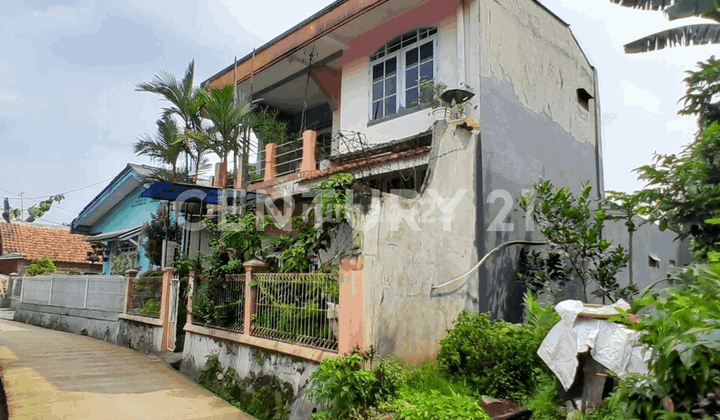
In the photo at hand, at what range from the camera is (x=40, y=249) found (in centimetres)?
2091

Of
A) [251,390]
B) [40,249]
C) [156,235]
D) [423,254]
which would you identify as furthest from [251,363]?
[40,249]

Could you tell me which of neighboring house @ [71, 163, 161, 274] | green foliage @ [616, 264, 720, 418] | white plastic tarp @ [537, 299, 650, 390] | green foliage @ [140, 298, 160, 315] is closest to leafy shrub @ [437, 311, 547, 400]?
white plastic tarp @ [537, 299, 650, 390]

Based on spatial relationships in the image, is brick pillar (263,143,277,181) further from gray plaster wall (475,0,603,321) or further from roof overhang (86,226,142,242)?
roof overhang (86,226,142,242)

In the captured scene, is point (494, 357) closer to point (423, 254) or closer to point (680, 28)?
point (423, 254)

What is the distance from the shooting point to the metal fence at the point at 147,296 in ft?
32.3

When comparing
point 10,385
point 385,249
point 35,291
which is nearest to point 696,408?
point 385,249

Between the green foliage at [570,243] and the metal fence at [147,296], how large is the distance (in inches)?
288

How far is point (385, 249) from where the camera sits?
19.1 ft

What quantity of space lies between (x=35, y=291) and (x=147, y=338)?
8.66 metres

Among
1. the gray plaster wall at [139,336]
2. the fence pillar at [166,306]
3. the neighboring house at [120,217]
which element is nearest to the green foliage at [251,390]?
the fence pillar at [166,306]

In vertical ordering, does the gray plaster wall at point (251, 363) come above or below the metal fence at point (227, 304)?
below

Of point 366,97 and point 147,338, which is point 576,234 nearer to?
point 366,97

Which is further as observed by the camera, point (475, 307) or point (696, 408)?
point (475, 307)

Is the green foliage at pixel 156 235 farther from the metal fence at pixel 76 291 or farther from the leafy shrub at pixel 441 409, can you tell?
the leafy shrub at pixel 441 409
